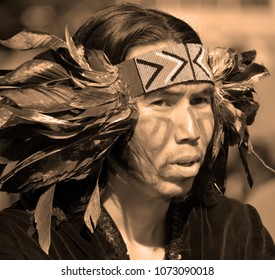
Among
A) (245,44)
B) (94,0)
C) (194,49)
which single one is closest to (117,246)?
(194,49)

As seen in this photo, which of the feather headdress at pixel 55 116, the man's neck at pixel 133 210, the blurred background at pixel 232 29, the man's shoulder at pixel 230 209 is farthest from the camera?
the blurred background at pixel 232 29

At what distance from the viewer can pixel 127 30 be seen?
207cm

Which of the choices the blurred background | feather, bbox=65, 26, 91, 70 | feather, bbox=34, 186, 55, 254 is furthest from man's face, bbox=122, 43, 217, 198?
the blurred background

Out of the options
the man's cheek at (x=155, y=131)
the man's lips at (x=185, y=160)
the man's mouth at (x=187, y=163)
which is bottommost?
the man's mouth at (x=187, y=163)

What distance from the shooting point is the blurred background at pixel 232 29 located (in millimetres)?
3035

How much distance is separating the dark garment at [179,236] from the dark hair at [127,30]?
48 centimetres

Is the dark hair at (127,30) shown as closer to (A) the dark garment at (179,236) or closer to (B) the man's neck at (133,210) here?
(B) the man's neck at (133,210)

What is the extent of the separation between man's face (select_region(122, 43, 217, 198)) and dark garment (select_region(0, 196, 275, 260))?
0.67 ft

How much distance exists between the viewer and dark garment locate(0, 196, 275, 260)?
2.06 metres

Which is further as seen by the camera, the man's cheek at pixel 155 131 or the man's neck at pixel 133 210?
the man's neck at pixel 133 210

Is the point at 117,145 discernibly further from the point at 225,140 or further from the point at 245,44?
the point at 245,44

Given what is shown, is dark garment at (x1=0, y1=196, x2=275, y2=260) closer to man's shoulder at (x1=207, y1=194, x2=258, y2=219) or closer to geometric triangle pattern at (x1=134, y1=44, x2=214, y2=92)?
man's shoulder at (x1=207, y1=194, x2=258, y2=219)

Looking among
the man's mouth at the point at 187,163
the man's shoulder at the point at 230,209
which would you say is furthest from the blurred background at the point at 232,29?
the man's mouth at the point at 187,163

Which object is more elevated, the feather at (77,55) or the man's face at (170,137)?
the feather at (77,55)
